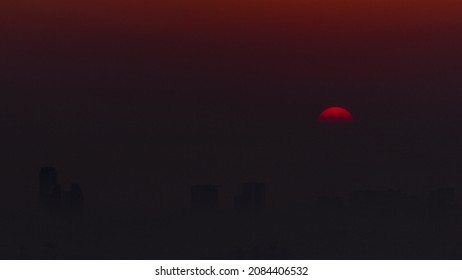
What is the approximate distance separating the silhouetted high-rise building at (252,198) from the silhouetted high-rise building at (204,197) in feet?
0.23

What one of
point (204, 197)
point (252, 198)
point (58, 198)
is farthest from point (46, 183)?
point (252, 198)

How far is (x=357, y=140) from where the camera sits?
12.0 feet

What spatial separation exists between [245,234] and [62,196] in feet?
1.86

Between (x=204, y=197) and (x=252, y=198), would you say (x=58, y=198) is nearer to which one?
(x=204, y=197)

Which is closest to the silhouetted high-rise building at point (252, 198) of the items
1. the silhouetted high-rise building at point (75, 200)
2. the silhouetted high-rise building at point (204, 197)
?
the silhouetted high-rise building at point (204, 197)

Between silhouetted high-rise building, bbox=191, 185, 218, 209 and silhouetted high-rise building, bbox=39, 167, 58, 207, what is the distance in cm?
42

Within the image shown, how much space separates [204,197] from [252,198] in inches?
5.9

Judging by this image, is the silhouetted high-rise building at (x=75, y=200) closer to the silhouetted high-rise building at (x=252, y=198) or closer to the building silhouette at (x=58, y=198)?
the building silhouette at (x=58, y=198)

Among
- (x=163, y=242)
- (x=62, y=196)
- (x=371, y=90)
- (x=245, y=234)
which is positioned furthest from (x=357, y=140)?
(x=62, y=196)

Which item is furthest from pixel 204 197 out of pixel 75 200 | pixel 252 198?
pixel 75 200

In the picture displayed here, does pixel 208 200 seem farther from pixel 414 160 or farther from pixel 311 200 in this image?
pixel 414 160

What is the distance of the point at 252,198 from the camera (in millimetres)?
3643

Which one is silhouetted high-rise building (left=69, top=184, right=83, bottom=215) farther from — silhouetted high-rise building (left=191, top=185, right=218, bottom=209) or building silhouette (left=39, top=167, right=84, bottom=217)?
silhouetted high-rise building (left=191, top=185, right=218, bottom=209)

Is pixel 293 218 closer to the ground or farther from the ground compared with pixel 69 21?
closer to the ground
